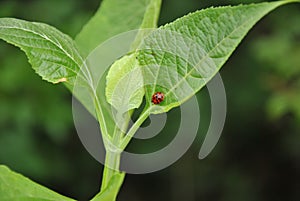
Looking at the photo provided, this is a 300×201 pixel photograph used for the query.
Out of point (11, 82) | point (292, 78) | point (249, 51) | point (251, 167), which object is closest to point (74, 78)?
point (11, 82)

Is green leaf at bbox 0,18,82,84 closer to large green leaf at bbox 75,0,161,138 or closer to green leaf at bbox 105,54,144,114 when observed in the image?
green leaf at bbox 105,54,144,114

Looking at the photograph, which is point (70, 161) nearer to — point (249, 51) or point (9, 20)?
point (249, 51)

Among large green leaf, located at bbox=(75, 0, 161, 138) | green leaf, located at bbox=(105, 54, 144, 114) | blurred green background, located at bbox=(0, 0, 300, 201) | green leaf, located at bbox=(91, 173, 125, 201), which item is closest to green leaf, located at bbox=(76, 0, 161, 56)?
large green leaf, located at bbox=(75, 0, 161, 138)

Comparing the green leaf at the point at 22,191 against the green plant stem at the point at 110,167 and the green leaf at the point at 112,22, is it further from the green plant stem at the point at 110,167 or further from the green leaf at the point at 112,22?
the green leaf at the point at 112,22

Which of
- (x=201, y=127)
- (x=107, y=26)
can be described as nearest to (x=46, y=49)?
(x=107, y=26)

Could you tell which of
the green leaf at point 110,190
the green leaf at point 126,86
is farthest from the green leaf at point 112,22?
the green leaf at point 110,190

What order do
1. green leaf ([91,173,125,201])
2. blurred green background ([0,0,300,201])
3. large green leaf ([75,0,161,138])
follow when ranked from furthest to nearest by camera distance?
1. blurred green background ([0,0,300,201])
2. large green leaf ([75,0,161,138])
3. green leaf ([91,173,125,201])

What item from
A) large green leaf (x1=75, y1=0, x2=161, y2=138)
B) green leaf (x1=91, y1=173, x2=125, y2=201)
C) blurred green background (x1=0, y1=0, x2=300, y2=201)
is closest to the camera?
green leaf (x1=91, y1=173, x2=125, y2=201)
